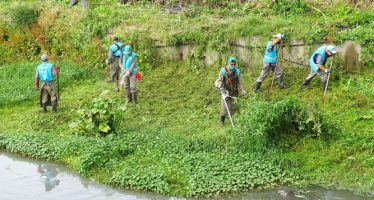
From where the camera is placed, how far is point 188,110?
53.6 feet

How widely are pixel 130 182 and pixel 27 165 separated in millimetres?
3031

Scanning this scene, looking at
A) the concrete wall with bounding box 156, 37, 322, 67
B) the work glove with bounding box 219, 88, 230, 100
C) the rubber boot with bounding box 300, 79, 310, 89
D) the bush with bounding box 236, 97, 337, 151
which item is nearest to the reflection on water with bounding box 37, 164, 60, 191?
the bush with bounding box 236, 97, 337, 151

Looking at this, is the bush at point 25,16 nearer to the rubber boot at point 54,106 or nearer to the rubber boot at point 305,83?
the rubber boot at point 54,106

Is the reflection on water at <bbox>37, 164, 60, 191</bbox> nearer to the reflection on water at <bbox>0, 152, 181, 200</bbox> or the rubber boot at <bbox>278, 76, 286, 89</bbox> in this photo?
the reflection on water at <bbox>0, 152, 181, 200</bbox>

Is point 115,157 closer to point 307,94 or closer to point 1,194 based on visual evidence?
point 1,194

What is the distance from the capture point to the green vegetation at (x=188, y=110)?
1255cm

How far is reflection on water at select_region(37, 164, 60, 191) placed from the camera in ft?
42.8

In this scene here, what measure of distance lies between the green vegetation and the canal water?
22 cm

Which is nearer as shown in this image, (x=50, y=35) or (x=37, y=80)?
(x=37, y=80)

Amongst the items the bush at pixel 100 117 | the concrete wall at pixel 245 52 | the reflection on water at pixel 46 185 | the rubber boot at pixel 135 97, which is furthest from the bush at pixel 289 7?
the reflection on water at pixel 46 185

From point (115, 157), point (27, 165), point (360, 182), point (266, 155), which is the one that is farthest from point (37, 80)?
point (360, 182)

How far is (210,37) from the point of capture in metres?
19.1

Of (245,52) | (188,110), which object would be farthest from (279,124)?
(245,52)

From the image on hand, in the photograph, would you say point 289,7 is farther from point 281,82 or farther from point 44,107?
point 44,107
